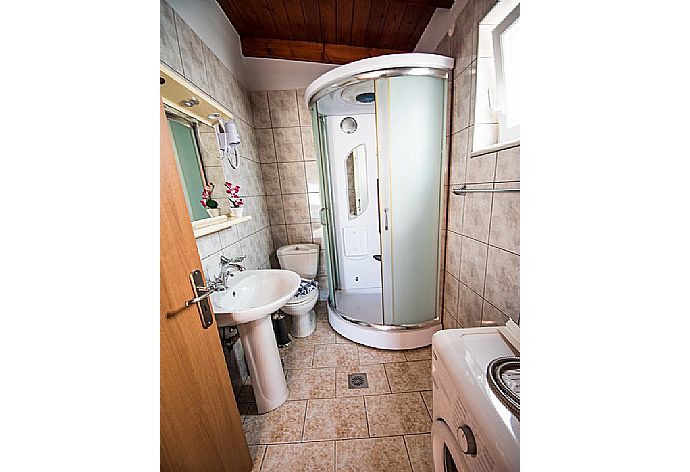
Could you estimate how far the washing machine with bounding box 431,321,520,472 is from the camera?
1.97ft

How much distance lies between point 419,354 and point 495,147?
1.42 m

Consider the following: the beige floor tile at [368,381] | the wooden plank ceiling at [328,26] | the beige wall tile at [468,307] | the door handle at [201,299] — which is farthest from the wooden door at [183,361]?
the wooden plank ceiling at [328,26]

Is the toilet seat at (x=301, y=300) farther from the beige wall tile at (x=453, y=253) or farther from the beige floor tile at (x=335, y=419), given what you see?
the beige wall tile at (x=453, y=253)

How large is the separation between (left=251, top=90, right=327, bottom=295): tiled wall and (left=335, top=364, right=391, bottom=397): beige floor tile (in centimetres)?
113

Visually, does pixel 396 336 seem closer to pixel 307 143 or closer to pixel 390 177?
pixel 390 177

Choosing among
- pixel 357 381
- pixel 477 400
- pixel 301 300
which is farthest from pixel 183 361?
pixel 301 300

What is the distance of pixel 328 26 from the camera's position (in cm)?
208

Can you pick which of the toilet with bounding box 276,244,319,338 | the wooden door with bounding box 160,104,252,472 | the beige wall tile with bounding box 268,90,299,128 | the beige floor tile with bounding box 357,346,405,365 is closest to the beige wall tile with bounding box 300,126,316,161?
the beige wall tile with bounding box 268,90,299,128

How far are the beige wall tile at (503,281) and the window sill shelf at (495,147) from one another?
448 mm

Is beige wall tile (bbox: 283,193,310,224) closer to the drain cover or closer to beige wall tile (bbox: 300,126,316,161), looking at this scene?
beige wall tile (bbox: 300,126,316,161)

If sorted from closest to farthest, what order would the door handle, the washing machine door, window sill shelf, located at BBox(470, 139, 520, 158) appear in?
1. the washing machine door
2. the door handle
3. window sill shelf, located at BBox(470, 139, 520, 158)

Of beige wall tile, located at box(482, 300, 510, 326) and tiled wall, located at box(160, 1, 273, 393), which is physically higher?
Result: tiled wall, located at box(160, 1, 273, 393)
